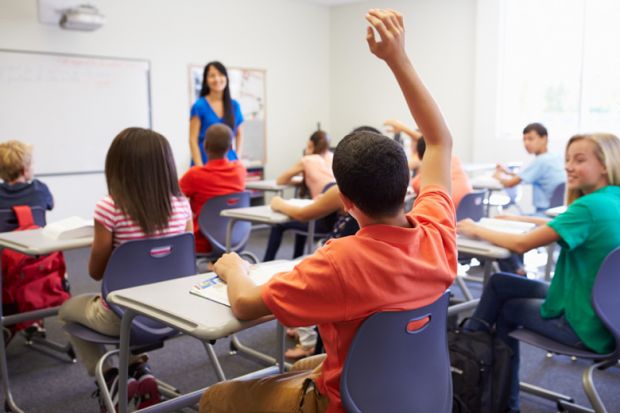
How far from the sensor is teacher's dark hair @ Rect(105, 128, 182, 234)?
6.74 ft

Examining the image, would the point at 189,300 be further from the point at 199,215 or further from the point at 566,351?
the point at 199,215

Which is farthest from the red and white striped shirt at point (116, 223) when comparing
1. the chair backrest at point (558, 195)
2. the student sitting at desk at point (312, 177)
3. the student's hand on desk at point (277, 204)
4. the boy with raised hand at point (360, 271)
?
the chair backrest at point (558, 195)

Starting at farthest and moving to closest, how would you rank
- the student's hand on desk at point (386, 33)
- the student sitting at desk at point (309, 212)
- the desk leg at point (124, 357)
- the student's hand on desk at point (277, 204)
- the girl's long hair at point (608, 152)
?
the student's hand on desk at point (277, 204) → the student sitting at desk at point (309, 212) → the girl's long hair at point (608, 152) → the desk leg at point (124, 357) → the student's hand on desk at point (386, 33)

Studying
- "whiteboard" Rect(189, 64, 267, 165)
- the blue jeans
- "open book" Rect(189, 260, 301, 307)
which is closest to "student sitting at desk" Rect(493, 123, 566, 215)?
the blue jeans

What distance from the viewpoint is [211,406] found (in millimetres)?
1426

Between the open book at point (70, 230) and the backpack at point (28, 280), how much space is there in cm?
71

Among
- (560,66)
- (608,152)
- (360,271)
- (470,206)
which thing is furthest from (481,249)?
(560,66)

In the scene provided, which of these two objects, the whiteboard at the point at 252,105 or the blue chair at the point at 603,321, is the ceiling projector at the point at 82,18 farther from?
the blue chair at the point at 603,321

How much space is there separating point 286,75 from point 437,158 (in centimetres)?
662

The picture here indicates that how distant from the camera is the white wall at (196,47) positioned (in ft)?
18.8

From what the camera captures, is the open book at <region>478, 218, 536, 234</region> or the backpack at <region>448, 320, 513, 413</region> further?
the open book at <region>478, 218, 536, 234</region>

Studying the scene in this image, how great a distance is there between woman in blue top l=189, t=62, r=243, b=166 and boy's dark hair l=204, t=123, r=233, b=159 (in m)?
0.95

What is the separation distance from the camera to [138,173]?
206cm

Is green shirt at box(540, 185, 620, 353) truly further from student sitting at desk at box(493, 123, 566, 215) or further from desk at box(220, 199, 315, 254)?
student sitting at desk at box(493, 123, 566, 215)
